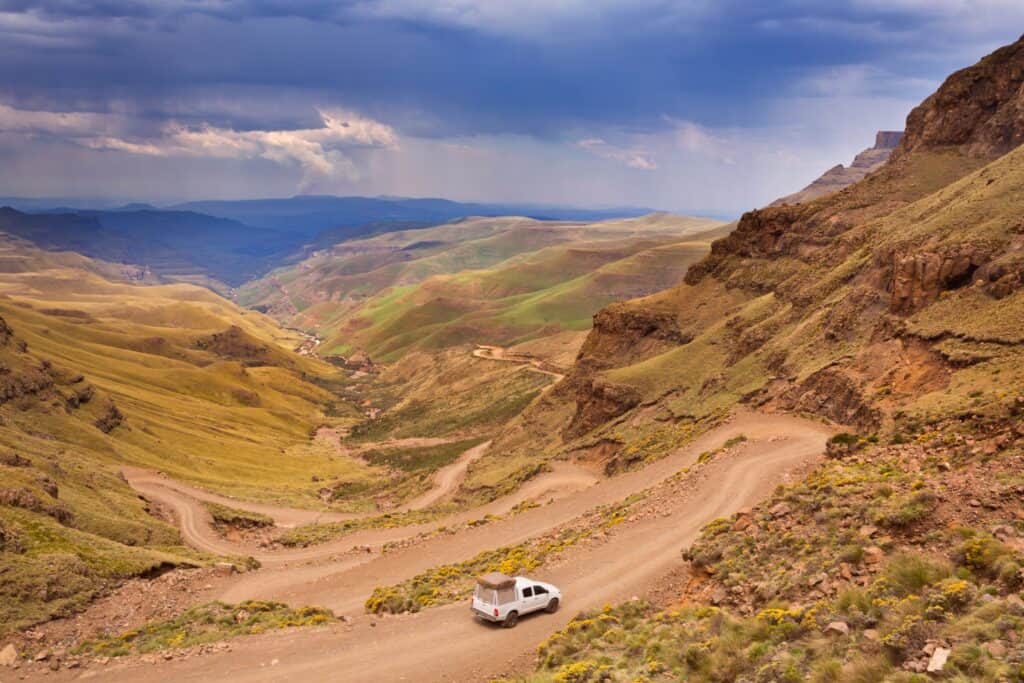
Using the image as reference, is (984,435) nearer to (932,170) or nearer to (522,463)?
(522,463)

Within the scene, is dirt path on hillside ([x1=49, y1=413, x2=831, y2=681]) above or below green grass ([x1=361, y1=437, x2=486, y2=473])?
above

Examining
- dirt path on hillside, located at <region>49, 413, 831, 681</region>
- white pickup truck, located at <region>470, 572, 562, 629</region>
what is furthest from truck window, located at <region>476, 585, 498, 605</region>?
dirt path on hillside, located at <region>49, 413, 831, 681</region>

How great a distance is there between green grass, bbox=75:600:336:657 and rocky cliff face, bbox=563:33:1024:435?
29693 mm

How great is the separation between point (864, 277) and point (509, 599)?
4153 cm

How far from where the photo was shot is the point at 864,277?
170 ft

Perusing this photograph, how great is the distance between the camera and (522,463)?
2827 inches

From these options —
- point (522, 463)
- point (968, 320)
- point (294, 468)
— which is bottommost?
point (294, 468)

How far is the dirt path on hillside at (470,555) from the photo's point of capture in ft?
71.9

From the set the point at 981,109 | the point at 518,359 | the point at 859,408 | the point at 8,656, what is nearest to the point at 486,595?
the point at 8,656

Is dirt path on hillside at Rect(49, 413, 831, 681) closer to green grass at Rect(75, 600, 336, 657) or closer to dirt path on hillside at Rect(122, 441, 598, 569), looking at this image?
green grass at Rect(75, 600, 336, 657)

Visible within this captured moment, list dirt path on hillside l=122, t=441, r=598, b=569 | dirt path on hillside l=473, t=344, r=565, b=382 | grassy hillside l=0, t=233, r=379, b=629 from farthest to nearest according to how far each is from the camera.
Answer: dirt path on hillside l=473, t=344, r=565, b=382
dirt path on hillside l=122, t=441, r=598, b=569
grassy hillside l=0, t=233, r=379, b=629

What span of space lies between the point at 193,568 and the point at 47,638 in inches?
493

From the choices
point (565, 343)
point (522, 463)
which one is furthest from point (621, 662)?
point (565, 343)

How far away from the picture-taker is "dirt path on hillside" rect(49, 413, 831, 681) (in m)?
21.9
